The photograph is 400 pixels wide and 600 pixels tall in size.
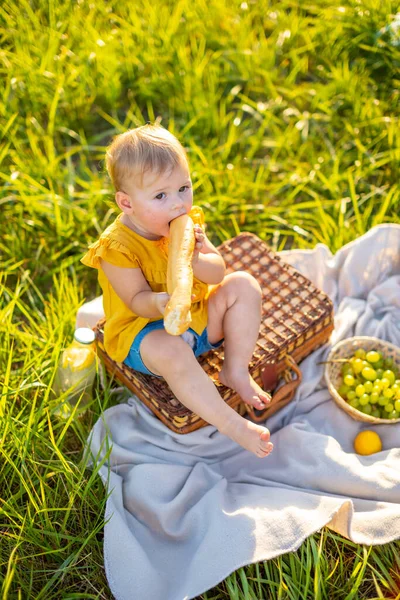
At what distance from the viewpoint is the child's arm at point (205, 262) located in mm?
1975

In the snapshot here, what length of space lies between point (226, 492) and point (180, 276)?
0.75 metres

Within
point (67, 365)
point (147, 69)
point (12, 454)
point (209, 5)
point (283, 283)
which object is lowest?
point (12, 454)

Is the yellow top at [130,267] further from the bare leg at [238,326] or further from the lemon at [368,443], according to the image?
the lemon at [368,443]

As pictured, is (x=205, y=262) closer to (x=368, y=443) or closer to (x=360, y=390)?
(x=360, y=390)

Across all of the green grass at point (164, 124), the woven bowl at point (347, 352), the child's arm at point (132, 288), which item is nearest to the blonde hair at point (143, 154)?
the child's arm at point (132, 288)

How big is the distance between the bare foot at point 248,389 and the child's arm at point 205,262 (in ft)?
1.04

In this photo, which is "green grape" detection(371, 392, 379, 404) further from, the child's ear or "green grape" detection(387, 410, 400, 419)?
the child's ear

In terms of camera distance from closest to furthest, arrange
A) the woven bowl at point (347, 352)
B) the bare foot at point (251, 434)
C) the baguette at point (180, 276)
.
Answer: the baguette at point (180, 276) < the bare foot at point (251, 434) < the woven bowl at point (347, 352)

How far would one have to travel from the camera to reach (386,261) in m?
2.61

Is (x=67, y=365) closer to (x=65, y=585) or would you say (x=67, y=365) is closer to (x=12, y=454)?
(x=12, y=454)

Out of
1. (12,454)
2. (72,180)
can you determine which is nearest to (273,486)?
(12,454)

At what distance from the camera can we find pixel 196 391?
1955 mm

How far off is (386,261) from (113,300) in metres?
1.17

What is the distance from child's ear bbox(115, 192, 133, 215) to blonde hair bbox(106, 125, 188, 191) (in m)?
0.03
